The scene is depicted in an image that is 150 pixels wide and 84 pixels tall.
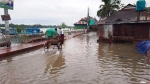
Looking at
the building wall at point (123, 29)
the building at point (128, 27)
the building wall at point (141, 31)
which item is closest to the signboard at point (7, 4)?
the building at point (128, 27)

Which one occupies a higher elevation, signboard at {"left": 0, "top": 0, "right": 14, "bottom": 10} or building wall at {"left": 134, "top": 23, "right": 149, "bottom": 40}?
signboard at {"left": 0, "top": 0, "right": 14, "bottom": 10}

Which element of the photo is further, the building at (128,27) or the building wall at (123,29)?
the building wall at (123,29)

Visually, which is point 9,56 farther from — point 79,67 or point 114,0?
point 114,0

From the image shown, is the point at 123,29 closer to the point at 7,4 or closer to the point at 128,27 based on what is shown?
the point at 128,27

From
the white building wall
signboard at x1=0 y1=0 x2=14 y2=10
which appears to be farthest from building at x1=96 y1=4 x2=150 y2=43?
signboard at x1=0 y1=0 x2=14 y2=10

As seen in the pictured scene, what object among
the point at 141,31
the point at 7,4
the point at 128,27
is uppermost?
the point at 7,4

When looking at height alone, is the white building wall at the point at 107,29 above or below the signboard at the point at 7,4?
below

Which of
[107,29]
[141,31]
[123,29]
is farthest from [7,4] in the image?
[141,31]

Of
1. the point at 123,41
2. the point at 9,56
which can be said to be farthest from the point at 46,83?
the point at 123,41

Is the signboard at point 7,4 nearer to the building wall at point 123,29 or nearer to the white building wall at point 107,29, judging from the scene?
the white building wall at point 107,29

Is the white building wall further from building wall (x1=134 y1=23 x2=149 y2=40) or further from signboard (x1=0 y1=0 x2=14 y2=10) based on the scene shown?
signboard (x1=0 y1=0 x2=14 y2=10)

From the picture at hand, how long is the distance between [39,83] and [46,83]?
0.76 feet

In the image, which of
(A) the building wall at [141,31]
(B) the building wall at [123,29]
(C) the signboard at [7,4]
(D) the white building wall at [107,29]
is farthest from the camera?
(D) the white building wall at [107,29]

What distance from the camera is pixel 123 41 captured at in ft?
74.0
